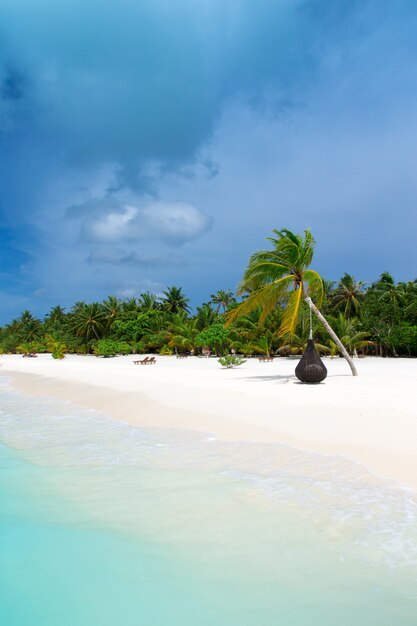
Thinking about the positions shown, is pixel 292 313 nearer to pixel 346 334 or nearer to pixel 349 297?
pixel 346 334

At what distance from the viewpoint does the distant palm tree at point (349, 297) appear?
41281mm

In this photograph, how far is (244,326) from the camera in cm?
3412

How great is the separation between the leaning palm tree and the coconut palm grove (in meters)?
0.04

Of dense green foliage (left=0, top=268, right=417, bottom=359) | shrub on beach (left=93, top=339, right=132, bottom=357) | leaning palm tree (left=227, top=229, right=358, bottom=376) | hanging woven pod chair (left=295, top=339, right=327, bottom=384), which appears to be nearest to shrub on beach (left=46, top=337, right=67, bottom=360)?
dense green foliage (left=0, top=268, right=417, bottom=359)

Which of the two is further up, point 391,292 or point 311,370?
point 391,292

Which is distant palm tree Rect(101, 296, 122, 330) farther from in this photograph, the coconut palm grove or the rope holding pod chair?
the rope holding pod chair

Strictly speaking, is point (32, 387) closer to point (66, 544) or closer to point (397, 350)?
point (66, 544)

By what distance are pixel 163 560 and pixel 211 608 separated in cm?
81

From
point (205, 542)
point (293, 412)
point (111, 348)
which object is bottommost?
point (205, 542)

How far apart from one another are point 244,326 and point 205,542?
30.1 m

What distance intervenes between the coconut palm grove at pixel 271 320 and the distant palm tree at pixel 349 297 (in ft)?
0.29

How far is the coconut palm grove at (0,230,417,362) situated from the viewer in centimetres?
1692

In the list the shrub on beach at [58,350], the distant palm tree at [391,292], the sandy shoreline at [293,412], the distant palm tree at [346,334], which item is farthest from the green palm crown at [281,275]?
the shrub on beach at [58,350]

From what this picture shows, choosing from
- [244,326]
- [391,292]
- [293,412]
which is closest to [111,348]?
[244,326]
